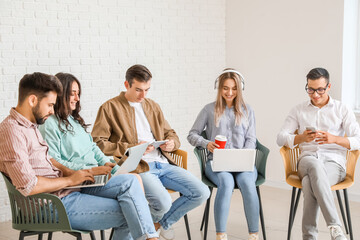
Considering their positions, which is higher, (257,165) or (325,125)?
(325,125)

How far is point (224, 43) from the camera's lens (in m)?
6.06

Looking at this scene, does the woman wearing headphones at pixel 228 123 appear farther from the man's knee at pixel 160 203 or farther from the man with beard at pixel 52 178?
the man with beard at pixel 52 178

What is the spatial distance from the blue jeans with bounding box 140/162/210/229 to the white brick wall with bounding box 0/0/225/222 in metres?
1.53

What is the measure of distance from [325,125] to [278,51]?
5.91 ft

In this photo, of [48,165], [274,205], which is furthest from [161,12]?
[48,165]

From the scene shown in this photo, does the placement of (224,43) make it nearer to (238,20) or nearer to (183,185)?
(238,20)

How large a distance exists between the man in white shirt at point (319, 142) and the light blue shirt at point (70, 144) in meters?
1.45

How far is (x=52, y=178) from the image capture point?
2604mm

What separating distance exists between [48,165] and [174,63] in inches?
124

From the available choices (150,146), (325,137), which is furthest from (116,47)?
(325,137)

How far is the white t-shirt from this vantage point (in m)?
3.71

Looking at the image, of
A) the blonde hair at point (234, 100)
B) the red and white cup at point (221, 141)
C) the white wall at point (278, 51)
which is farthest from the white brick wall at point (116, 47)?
the red and white cup at point (221, 141)

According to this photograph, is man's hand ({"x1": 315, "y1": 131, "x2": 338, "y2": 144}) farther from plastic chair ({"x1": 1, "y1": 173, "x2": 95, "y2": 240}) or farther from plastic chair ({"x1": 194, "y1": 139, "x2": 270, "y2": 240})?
plastic chair ({"x1": 1, "y1": 173, "x2": 95, "y2": 240})

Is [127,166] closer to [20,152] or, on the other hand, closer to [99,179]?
[99,179]
